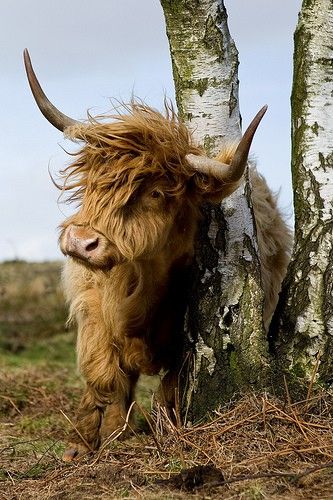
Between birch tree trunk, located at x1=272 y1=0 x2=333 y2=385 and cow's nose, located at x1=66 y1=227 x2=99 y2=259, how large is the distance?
121 cm

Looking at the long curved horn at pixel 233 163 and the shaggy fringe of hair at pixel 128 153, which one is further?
the shaggy fringe of hair at pixel 128 153

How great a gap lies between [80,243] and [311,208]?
1383 mm

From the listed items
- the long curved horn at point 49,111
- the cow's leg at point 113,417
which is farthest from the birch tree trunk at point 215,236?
the cow's leg at point 113,417

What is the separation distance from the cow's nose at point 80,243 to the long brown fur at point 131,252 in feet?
0.18

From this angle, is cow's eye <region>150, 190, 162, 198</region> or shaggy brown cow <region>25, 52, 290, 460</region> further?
cow's eye <region>150, 190, 162, 198</region>

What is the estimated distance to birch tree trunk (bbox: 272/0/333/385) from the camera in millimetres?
5207

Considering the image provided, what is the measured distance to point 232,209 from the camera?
17.5 feet

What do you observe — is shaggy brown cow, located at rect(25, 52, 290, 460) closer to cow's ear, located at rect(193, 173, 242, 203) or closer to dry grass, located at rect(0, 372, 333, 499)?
cow's ear, located at rect(193, 173, 242, 203)

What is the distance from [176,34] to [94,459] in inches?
94.1

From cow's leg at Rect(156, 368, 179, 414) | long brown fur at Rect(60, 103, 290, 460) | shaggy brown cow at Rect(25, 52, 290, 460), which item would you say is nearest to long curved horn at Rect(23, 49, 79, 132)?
shaggy brown cow at Rect(25, 52, 290, 460)

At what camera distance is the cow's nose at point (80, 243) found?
4754 millimetres

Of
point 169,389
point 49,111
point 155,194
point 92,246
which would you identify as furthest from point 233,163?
point 169,389

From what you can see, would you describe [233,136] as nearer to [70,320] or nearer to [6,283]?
[70,320]

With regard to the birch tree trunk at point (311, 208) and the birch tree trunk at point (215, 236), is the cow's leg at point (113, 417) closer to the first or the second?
the birch tree trunk at point (215, 236)
